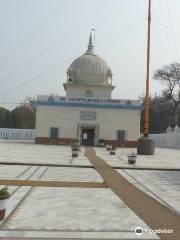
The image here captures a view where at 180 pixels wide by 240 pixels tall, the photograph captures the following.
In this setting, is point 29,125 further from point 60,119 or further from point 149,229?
point 149,229

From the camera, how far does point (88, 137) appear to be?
5166 cm

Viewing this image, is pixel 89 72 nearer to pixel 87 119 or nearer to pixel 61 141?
pixel 87 119

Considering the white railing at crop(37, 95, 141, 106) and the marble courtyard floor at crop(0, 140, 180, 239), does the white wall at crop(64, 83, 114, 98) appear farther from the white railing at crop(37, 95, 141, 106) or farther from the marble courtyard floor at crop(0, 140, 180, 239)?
the marble courtyard floor at crop(0, 140, 180, 239)

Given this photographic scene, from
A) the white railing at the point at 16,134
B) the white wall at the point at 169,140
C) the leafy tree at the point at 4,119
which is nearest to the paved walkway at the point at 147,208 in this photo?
the white wall at the point at 169,140

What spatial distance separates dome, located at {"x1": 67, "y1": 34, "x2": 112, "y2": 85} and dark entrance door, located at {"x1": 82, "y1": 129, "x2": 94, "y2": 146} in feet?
20.3

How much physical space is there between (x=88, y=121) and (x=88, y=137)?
99.9 inches

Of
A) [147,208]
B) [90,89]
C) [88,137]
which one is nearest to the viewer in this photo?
[147,208]

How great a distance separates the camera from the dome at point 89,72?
54469 millimetres

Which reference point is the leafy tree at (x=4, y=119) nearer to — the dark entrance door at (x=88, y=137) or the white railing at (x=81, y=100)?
the dark entrance door at (x=88, y=137)

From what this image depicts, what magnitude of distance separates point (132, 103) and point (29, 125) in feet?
121

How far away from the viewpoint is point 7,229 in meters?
7.55

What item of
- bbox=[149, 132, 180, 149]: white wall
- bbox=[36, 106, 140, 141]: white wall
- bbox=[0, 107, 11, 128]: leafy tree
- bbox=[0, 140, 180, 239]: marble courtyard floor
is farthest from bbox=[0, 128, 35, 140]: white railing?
bbox=[0, 140, 180, 239]: marble courtyard floor

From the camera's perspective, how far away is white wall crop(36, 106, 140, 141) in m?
49.4

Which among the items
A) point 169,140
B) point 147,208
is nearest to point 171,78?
point 169,140
